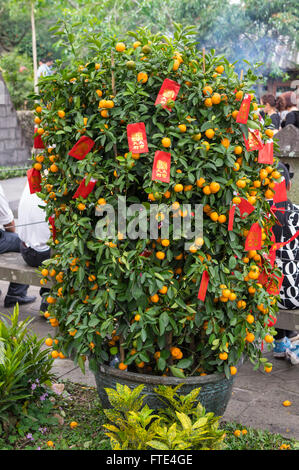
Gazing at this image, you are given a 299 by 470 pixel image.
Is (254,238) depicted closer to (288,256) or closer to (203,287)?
(203,287)

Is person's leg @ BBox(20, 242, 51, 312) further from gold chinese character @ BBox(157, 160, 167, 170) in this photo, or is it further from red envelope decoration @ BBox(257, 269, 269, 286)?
gold chinese character @ BBox(157, 160, 167, 170)

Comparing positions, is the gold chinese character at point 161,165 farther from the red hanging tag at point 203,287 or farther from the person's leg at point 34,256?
the person's leg at point 34,256

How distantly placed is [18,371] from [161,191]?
131 centimetres

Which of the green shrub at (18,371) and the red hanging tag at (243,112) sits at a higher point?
the red hanging tag at (243,112)

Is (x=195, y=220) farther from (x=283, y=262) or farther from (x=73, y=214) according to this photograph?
(x=283, y=262)

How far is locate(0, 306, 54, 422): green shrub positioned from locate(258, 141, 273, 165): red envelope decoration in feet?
Answer: 5.55

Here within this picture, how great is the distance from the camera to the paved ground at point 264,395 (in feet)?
11.0

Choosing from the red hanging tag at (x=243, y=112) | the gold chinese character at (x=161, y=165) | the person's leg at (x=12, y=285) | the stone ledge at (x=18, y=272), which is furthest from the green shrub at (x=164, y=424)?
the person's leg at (x=12, y=285)

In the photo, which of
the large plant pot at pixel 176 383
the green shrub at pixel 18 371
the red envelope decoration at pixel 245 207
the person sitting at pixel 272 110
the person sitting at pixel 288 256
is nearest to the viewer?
the red envelope decoration at pixel 245 207

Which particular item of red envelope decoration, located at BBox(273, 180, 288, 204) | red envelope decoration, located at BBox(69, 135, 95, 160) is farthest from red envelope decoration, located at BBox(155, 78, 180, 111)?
red envelope decoration, located at BBox(273, 180, 288, 204)

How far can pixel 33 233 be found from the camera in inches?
187

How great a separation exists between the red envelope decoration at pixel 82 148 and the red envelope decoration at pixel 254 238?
0.92 m

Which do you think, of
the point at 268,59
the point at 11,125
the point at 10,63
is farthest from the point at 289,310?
the point at 268,59

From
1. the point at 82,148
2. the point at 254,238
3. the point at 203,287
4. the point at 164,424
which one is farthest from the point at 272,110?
the point at 164,424
